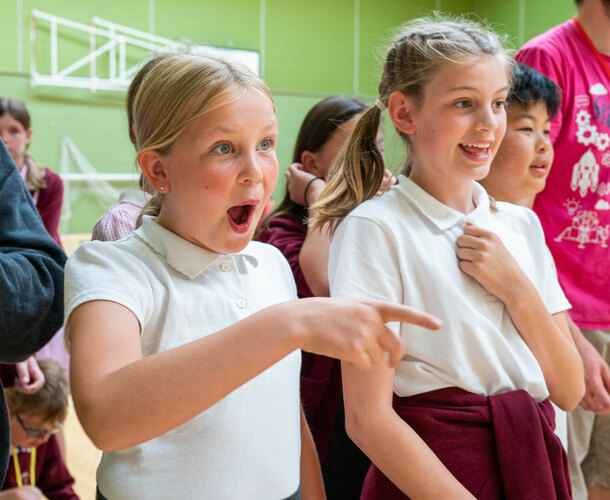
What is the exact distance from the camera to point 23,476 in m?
2.32

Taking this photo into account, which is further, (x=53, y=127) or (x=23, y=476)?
(x=53, y=127)

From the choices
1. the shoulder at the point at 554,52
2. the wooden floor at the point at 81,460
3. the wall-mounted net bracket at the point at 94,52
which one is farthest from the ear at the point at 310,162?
the wall-mounted net bracket at the point at 94,52

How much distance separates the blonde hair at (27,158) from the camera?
366cm

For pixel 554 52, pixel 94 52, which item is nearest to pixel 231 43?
pixel 94 52

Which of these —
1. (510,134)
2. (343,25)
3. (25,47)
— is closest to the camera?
(510,134)

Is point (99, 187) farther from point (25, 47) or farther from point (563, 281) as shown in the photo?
point (563, 281)

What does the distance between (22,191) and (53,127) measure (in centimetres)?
806

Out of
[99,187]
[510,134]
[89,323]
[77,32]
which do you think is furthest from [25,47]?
[89,323]

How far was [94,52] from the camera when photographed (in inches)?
357

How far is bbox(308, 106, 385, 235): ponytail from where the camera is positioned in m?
1.51

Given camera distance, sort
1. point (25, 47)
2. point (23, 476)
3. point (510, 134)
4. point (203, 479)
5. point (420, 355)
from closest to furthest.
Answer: point (203, 479) → point (420, 355) → point (510, 134) → point (23, 476) → point (25, 47)

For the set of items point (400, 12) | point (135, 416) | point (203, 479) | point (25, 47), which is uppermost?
point (400, 12)

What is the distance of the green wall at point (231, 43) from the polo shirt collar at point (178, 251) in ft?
22.5

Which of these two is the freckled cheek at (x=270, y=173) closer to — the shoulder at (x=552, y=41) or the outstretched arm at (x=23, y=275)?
the outstretched arm at (x=23, y=275)
